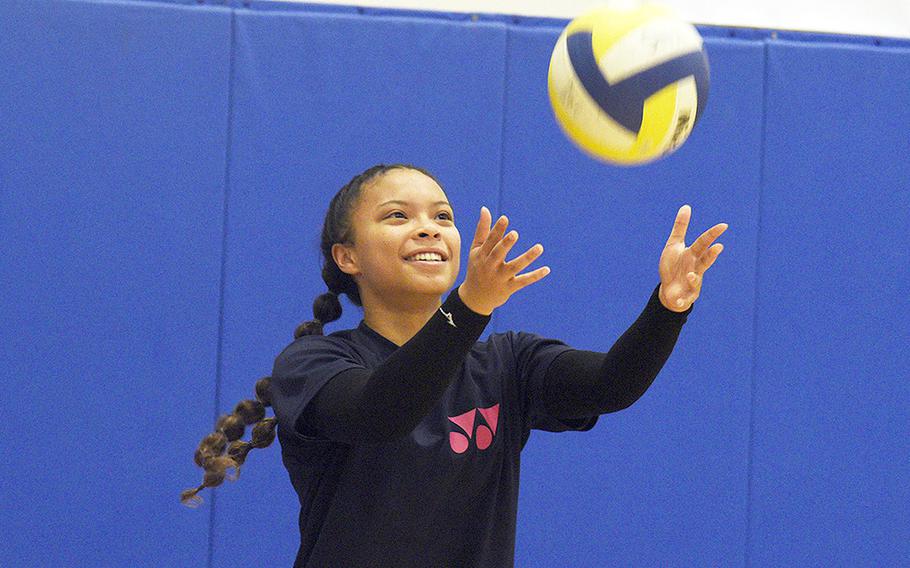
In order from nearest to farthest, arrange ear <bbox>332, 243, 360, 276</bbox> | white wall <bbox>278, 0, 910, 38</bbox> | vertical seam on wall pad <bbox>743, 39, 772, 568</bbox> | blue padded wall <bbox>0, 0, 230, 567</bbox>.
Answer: ear <bbox>332, 243, 360, 276</bbox>, blue padded wall <bbox>0, 0, 230, 567</bbox>, vertical seam on wall pad <bbox>743, 39, 772, 568</bbox>, white wall <bbox>278, 0, 910, 38</bbox>

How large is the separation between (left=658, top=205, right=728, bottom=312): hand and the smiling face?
36cm

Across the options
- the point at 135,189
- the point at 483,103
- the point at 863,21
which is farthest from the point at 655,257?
the point at 135,189

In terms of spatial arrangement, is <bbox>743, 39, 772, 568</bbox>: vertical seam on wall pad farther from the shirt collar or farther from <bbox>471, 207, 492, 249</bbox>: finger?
<bbox>471, 207, 492, 249</bbox>: finger

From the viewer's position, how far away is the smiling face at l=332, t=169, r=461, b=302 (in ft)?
6.42

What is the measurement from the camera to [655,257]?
350cm

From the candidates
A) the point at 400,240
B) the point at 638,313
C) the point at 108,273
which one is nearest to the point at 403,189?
the point at 400,240

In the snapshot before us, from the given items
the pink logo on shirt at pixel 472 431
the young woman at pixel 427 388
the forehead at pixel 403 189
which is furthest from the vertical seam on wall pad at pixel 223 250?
the pink logo on shirt at pixel 472 431

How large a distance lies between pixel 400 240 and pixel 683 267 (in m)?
0.47

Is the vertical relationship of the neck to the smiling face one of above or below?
below

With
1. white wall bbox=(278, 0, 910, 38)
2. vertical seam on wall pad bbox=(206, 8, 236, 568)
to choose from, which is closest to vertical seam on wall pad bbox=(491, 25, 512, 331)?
white wall bbox=(278, 0, 910, 38)

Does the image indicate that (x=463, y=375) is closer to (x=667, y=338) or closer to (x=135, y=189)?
(x=667, y=338)

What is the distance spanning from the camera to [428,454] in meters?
1.84

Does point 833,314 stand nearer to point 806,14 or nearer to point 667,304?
point 806,14

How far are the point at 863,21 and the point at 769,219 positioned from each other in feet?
2.74
